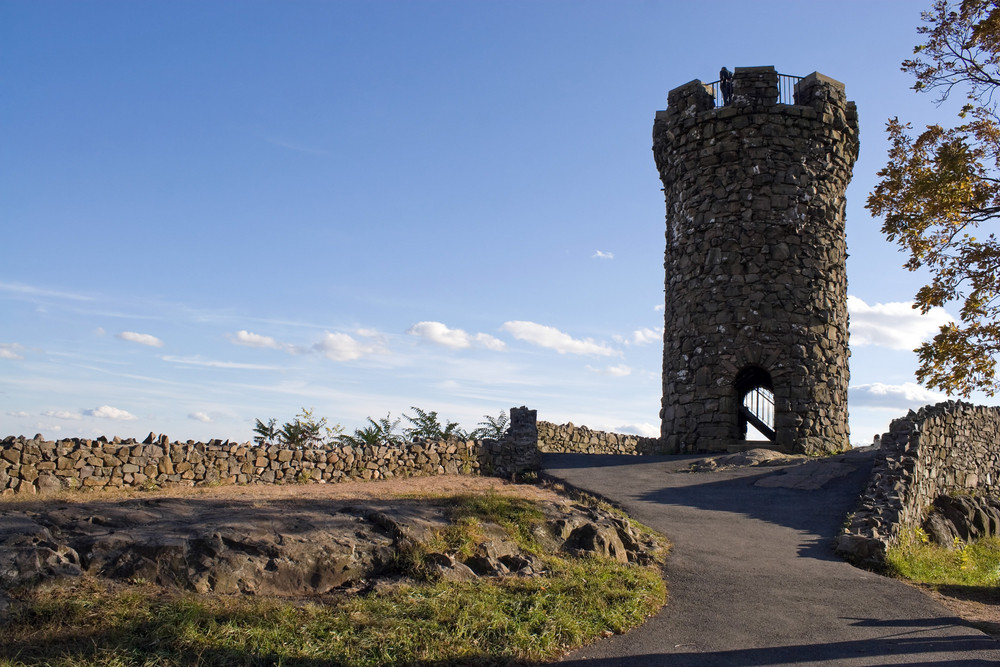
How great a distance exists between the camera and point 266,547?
788cm

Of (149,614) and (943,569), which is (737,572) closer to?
(943,569)

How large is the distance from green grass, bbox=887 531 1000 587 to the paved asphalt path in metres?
0.99

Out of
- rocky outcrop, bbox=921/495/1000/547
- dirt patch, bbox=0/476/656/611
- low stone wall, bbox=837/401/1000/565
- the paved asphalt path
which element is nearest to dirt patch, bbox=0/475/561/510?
dirt patch, bbox=0/476/656/611

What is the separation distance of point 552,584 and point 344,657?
2966 millimetres

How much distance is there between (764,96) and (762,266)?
547cm

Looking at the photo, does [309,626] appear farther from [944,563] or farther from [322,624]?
[944,563]

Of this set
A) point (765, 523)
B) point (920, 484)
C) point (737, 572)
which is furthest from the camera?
point (920, 484)

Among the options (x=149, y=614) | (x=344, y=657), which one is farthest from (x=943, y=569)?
(x=149, y=614)

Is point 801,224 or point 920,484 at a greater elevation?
point 801,224

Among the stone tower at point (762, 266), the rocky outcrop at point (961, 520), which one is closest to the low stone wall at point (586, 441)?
the stone tower at point (762, 266)

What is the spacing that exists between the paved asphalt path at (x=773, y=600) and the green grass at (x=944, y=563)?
0.99m

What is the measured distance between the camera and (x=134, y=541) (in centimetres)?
749

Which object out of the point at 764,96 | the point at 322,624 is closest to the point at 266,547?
the point at 322,624

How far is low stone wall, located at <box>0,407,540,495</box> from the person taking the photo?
46.1 ft
